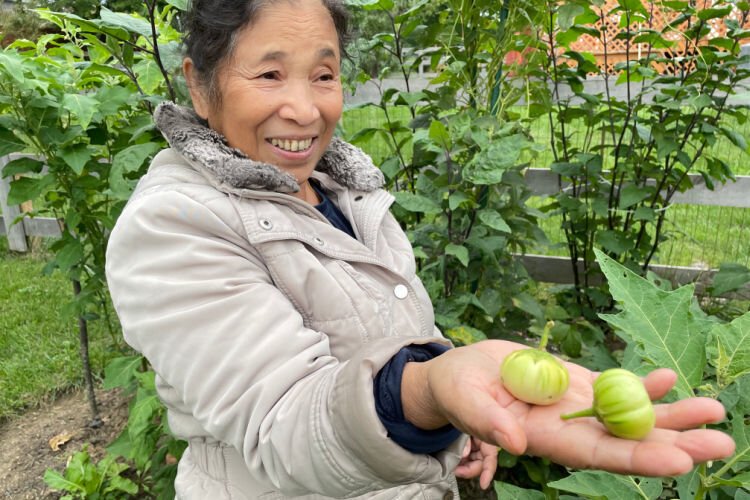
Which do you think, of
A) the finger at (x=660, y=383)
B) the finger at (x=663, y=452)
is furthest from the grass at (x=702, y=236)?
the finger at (x=663, y=452)

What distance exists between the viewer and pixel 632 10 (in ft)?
8.48

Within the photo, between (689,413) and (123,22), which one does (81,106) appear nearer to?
(123,22)

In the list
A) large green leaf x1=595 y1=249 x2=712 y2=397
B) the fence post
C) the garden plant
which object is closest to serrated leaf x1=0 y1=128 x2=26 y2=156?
the garden plant

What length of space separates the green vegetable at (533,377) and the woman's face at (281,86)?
803 mm

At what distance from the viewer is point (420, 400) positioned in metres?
0.96

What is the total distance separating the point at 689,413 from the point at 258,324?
737mm

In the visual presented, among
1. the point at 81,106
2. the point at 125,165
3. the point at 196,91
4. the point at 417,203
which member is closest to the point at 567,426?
the point at 196,91

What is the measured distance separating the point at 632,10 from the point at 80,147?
7.88 feet

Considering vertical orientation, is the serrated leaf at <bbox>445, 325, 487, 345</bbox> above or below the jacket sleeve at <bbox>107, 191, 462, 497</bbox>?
below

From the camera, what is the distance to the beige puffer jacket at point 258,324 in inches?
40.1

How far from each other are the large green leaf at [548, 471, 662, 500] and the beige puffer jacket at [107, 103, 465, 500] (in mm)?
316

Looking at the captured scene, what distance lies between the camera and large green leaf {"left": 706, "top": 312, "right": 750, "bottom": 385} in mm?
1127

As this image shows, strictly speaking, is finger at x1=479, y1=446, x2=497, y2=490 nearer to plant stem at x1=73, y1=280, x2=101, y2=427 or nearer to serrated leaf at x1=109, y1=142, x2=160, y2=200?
serrated leaf at x1=109, y1=142, x2=160, y2=200

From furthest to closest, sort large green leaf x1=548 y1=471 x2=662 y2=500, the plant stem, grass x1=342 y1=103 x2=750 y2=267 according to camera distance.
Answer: grass x1=342 y1=103 x2=750 y2=267 → the plant stem → large green leaf x1=548 y1=471 x2=662 y2=500
